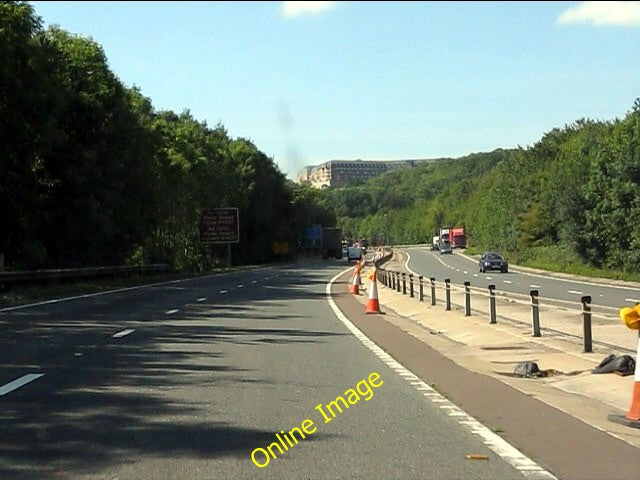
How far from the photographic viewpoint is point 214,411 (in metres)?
10.7

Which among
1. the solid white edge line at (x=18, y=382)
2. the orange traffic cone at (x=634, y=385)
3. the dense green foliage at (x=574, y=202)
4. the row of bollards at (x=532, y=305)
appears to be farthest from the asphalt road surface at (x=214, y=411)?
the dense green foliage at (x=574, y=202)

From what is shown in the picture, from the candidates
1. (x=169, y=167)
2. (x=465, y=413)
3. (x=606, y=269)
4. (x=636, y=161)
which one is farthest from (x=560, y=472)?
(x=169, y=167)

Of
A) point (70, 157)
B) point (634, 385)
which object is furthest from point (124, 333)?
point (70, 157)

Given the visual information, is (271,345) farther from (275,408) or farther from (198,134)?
(198,134)

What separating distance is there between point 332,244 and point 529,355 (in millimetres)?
116586

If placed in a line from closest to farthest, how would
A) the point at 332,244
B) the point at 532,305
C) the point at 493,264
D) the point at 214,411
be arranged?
1. the point at 214,411
2. the point at 532,305
3. the point at 493,264
4. the point at 332,244

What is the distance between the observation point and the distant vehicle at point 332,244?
133 metres

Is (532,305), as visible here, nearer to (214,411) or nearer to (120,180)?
(214,411)

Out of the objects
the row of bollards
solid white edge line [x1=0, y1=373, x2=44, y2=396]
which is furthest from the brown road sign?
solid white edge line [x1=0, y1=373, x2=44, y2=396]

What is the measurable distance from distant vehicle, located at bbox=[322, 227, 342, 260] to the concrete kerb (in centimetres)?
10250

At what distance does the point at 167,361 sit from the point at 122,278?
3777 centimetres

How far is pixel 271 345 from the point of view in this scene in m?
18.2

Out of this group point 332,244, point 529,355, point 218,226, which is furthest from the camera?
point 332,244

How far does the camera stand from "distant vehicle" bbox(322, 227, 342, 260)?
133250 millimetres
